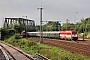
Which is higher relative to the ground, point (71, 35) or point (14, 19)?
point (14, 19)

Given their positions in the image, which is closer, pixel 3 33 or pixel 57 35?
pixel 57 35

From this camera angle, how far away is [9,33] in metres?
77.4

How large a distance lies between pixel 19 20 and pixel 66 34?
233 ft

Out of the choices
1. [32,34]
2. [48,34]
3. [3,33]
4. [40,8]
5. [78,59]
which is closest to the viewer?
[78,59]

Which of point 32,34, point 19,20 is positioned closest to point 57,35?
point 32,34

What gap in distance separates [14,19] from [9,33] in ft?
152

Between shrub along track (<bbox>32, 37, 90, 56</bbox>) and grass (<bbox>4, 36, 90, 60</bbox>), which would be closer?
grass (<bbox>4, 36, 90, 60</bbox>)

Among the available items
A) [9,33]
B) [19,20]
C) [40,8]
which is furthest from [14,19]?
[40,8]

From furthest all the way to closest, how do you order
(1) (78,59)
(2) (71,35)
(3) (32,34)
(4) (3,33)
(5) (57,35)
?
1. (3) (32,34)
2. (4) (3,33)
3. (5) (57,35)
4. (2) (71,35)
5. (1) (78,59)

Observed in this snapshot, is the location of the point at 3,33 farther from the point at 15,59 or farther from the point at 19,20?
the point at 15,59

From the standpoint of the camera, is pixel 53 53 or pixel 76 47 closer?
pixel 53 53

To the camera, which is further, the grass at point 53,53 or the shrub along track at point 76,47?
the shrub along track at point 76,47

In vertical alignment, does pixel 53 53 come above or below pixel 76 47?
above

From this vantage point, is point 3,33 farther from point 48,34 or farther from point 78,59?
point 78,59
